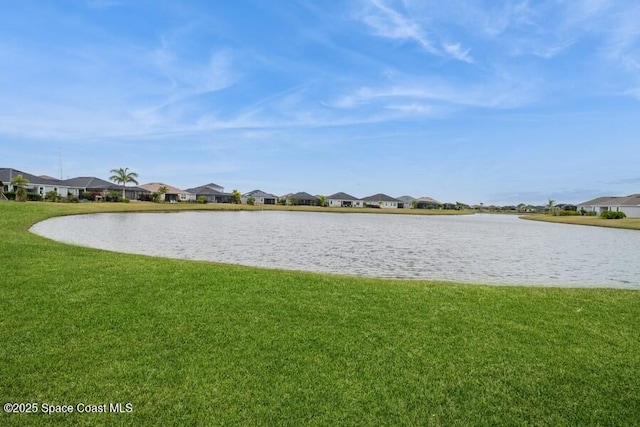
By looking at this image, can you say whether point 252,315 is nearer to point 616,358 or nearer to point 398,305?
point 398,305

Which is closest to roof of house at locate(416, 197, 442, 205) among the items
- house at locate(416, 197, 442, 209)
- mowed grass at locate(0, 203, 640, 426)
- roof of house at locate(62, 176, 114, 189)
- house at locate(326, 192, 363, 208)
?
house at locate(416, 197, 442, 209)

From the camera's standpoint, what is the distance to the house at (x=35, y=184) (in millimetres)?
63562

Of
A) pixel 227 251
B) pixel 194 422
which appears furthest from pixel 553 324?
pixel 227 251

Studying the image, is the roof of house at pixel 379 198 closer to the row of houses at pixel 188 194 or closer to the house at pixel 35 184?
the row of houses at pixel 188 194

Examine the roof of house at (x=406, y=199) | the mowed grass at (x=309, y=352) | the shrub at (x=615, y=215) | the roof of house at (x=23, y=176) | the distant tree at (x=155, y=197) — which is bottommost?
the mowed grass at (x=309, y=352)

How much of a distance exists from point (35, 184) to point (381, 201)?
8610 centimetres

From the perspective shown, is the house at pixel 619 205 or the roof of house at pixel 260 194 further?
the roof of house at pixel 260 194

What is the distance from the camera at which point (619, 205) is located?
8312 cm

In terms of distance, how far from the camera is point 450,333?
276 inches

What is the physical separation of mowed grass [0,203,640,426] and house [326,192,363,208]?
113172 mm

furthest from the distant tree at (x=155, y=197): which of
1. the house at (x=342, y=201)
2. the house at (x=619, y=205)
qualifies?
the house at (x=619, y=205)

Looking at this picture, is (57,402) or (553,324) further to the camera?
(553,324)

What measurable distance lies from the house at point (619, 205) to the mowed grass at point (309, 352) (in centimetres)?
8581

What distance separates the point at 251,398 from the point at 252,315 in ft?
8.00
